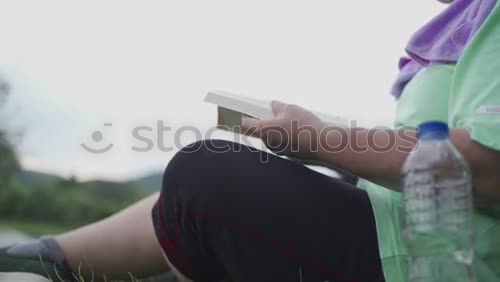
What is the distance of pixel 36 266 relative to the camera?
5.16ft

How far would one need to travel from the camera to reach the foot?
1566 millimetres

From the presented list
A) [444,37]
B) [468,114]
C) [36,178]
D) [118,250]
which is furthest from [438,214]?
[36,178]

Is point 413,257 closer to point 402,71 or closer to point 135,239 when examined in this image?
point 402,71

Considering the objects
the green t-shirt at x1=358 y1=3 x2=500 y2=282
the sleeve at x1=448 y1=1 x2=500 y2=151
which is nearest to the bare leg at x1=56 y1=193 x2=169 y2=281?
the green t-shirt at x1=358 y1=3 x2=500 y2=282

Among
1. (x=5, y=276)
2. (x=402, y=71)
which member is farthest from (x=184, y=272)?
(x=402, y=71)

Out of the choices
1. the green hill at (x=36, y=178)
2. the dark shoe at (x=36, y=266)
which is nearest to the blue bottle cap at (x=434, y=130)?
the dark shoe at (x=36, y=266)

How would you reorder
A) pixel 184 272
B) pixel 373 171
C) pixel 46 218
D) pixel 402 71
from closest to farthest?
pixel 373 171 → pixel 184 272 → pixel 402 71 → pixel 46 218

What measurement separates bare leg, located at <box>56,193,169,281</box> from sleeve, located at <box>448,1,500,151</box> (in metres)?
0.83

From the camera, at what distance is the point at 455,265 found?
117cm

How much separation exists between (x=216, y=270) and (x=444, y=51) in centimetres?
66

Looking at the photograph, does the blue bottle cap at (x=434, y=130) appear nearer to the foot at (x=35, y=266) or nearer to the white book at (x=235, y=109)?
the white book at (x=235, y=109)

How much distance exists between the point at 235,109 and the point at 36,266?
71 centimetres

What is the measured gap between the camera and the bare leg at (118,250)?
63.2 inches

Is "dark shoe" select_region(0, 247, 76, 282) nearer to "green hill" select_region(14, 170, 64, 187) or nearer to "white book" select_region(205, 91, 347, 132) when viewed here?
"white book" select_region(205, 91, 347, 132)
